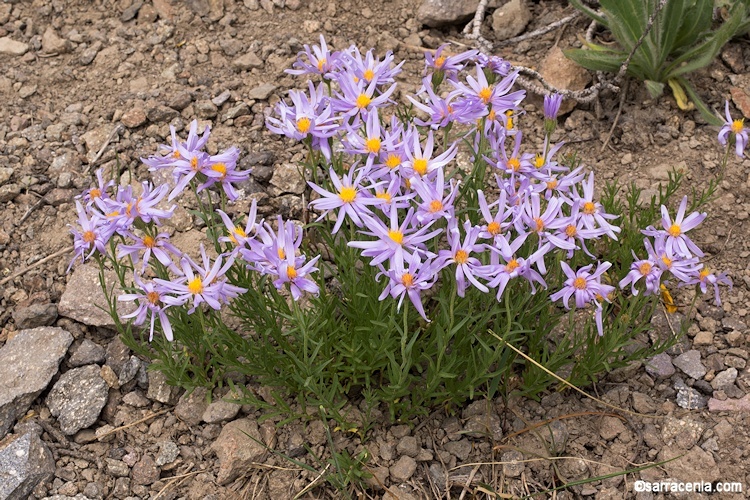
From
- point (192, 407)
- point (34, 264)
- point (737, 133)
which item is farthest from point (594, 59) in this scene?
point (34, 264)

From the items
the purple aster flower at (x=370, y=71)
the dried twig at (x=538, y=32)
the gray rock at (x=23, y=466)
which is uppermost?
the purple aster flower at (x=370, y=71)

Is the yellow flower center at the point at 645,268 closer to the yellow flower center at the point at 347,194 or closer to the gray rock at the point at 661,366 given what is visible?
the gray rock at the point at 661,366

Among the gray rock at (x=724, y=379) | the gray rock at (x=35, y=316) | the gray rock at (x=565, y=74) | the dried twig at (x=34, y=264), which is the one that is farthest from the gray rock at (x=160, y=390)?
the gray rock at (x=565, y=74)

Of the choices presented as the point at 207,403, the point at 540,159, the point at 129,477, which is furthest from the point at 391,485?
the point at 540,159

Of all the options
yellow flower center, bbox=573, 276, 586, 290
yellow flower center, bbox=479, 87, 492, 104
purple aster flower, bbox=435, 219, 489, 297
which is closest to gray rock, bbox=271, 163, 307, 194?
yellow flower center, bbox=479, 87, 492, 104

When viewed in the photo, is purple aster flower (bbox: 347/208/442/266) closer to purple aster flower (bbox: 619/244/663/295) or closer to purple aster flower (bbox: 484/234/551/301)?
purple aster flower (bbox: 484/234/551/301)
